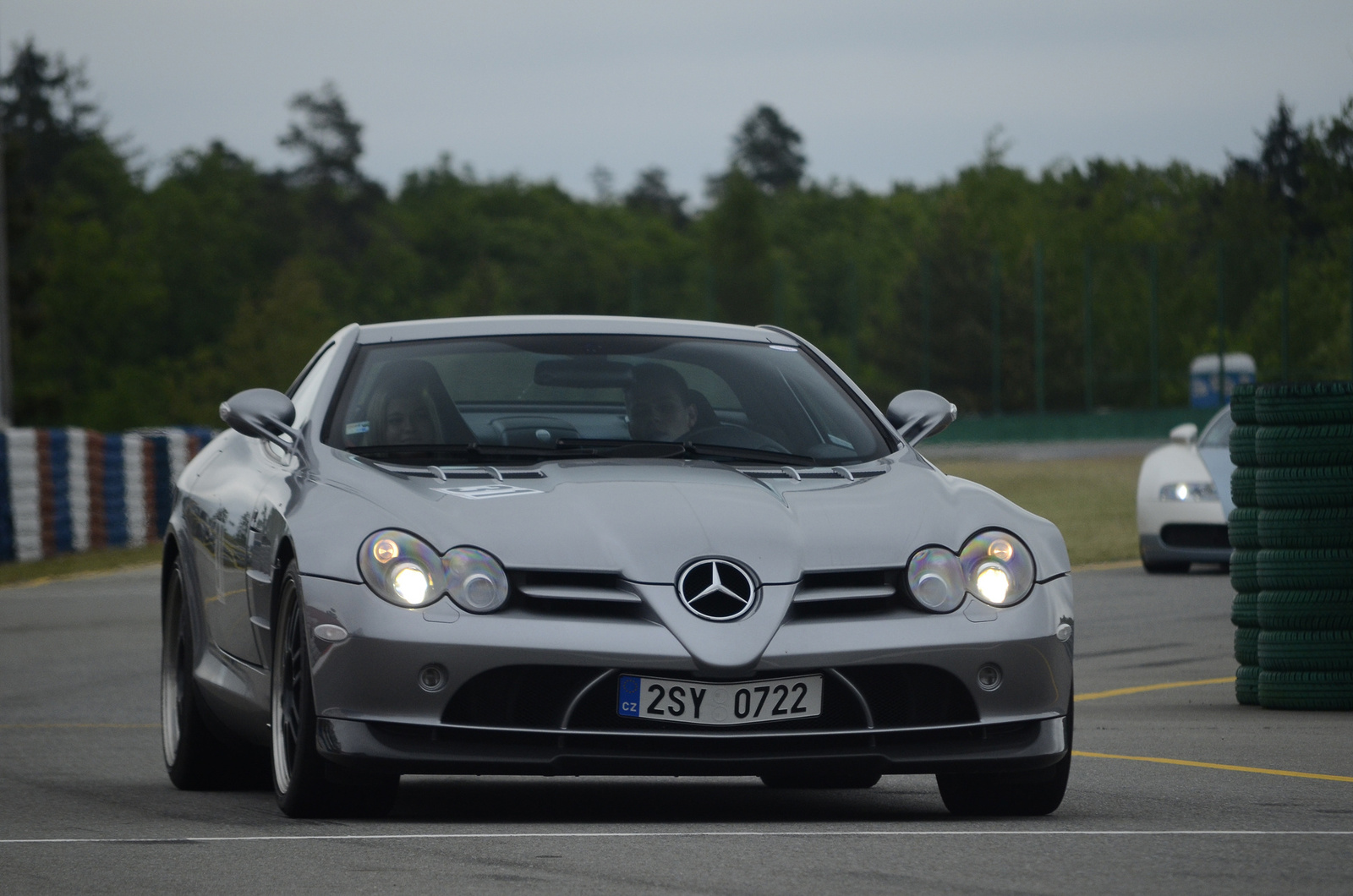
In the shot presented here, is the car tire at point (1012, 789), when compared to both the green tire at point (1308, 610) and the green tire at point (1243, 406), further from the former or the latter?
the green tire at point (1243, 406)

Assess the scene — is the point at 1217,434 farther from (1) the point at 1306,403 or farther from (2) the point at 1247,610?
(1) the point at 1306,403

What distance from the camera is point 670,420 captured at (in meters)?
7.26

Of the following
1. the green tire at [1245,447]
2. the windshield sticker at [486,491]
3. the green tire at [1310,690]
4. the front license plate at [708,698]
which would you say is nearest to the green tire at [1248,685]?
the green tire at [1310,690]

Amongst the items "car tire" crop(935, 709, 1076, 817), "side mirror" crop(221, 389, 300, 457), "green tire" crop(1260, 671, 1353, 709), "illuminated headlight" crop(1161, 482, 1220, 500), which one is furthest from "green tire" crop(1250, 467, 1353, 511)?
"illuminated headlight" crop(1161, 482, 1220, 500)

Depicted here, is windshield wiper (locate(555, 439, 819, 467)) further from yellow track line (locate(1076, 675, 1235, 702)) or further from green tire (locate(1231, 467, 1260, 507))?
yellow track line (locate(1076, 675, 1235, 702))

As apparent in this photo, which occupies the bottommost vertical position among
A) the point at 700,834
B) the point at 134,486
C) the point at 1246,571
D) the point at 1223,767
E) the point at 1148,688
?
the point at 134,486

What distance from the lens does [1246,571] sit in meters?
10.1

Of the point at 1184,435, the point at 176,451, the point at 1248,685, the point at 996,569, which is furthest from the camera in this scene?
the point at 176,451

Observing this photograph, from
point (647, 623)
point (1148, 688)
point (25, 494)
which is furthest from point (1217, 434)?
point (647, 623)

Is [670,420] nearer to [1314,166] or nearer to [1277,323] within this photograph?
[1314,166]

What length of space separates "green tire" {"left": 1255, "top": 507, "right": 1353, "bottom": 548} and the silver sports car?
3.44m

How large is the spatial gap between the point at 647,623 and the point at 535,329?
1853 millimetres

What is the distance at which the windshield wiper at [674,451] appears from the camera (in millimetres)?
7000

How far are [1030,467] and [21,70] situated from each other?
90.9 metres
